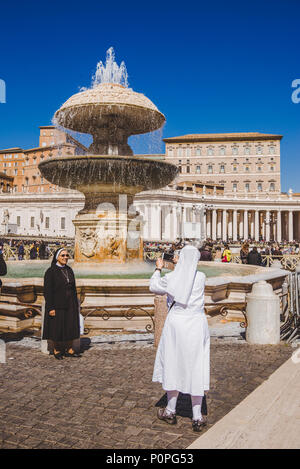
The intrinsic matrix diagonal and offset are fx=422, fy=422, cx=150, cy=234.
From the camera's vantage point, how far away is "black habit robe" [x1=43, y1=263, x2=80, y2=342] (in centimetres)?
628

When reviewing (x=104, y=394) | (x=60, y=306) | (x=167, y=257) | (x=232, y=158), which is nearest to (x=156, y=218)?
(x=232, y=158)

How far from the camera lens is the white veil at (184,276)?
160 inches

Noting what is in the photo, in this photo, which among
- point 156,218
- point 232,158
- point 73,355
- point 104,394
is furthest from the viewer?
point 232,158

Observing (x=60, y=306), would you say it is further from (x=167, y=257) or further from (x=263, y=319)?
(x=263, y=319)

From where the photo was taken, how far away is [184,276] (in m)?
4.11

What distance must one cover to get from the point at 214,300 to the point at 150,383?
368 cm

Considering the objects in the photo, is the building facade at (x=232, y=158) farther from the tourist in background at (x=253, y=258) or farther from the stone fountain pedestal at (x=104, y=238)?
the stone fountain pedestal at (x=104, y=238)

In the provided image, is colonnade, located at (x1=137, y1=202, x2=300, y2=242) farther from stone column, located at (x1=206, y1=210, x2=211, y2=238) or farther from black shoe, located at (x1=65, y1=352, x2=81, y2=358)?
black shoe, located at (x1=65, y1=352, x2=81, y2=358)

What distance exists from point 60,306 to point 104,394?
1.80 meters

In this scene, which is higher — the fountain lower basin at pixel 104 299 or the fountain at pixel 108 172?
the fountain at pixel 108 172

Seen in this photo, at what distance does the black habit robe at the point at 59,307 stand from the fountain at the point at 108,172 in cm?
530

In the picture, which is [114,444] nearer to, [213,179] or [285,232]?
[285,232]

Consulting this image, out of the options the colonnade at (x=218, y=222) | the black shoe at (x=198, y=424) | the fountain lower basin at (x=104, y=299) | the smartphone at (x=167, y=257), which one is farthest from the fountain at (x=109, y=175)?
the colonnade at (x=218, y=222)

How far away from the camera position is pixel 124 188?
12492 mm
